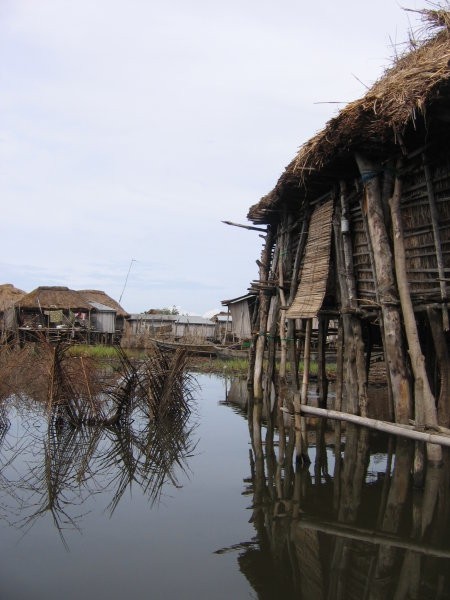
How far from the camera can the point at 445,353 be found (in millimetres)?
6023

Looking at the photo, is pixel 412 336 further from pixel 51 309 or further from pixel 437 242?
pixel 51 309

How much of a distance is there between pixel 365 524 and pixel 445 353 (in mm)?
2080

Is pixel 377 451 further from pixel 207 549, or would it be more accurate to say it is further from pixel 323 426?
pixel 207 549

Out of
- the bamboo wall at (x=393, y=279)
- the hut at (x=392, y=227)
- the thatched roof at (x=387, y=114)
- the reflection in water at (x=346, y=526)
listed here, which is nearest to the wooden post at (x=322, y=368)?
the bamboo wall at (x=393, y=279)

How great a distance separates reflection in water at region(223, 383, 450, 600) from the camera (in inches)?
154

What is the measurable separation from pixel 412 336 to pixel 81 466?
14.0ft

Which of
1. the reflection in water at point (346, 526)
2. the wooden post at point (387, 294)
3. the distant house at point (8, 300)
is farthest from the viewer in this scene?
the distant house at point (8, 300)

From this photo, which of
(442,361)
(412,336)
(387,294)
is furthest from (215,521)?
(387,294)

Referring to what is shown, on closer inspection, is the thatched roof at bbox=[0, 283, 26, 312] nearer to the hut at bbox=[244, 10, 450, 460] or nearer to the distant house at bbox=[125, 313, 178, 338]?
the distant house at bbox=[125, 313, 178, 338]

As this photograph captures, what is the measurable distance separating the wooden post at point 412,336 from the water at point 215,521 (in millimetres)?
838

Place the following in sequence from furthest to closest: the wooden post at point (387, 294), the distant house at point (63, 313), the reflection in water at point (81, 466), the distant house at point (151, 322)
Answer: the distant house at point (151, 322) < the distant house at point (63, 313) < the wooden post at point (387, 294) < the reflection in water at point (81, 466)

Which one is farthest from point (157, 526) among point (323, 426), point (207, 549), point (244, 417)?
point (244, 417)

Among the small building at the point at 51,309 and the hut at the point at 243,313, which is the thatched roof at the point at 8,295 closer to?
the small building at the point at 51,309

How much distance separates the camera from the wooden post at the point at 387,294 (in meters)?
6.21
